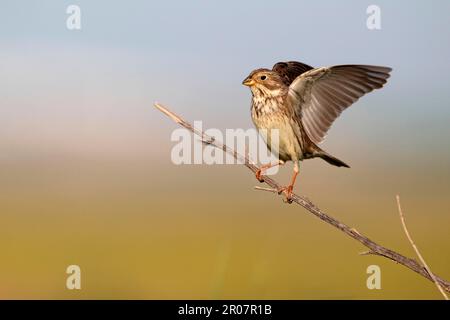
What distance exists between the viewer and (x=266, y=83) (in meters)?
4.58

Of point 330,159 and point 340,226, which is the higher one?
point 330,159

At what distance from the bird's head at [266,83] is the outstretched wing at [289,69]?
269 millimetres

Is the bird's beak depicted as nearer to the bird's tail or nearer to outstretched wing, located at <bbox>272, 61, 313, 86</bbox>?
outstretched wing, located at <bbox>272, 61, 313, 86</bbox>

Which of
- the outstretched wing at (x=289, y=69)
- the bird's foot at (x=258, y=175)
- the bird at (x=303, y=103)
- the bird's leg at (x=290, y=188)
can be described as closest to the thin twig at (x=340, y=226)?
the bird's leg at (x=290, y=188)

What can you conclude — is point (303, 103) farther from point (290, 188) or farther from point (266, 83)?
point (290, 188)

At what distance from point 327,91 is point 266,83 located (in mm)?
488

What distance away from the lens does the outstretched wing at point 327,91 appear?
4.30 meters

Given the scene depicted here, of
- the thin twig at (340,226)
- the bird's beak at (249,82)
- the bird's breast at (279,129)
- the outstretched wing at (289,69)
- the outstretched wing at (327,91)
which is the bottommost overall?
the thin twig at (340,226)

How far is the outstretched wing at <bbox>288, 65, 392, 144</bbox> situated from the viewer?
4301 millimetres

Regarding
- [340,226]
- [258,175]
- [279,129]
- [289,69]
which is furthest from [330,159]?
[340,226]

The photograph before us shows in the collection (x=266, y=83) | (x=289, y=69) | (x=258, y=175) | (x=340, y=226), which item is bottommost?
(x=340, y=226)

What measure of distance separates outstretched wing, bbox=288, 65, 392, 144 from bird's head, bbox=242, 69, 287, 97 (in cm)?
11

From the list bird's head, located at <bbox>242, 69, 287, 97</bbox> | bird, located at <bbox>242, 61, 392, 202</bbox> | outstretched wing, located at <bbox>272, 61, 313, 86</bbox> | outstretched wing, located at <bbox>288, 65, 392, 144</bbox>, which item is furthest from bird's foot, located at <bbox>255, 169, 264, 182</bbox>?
outstretched wing, located at <bbox>272, 61, 313, 86</bbox>

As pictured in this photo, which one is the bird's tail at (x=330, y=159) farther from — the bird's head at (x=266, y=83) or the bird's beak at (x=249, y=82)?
the bird's beak at (x=249, y=82)
